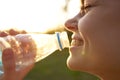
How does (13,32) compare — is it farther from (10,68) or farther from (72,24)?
(72,24)

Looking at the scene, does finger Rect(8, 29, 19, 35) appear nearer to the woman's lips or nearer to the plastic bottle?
the plastic bottle

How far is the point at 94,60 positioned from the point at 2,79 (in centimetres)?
46

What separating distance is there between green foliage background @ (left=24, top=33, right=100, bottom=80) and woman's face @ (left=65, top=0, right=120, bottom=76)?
11.3ft

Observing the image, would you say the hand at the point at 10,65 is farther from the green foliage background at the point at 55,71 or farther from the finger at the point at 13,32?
the green foliage background at the point at 55,71

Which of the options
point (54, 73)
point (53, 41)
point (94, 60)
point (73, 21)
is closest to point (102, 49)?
point (94, 60)

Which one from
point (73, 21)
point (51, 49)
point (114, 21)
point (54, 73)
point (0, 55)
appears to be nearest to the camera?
point (114, 21)

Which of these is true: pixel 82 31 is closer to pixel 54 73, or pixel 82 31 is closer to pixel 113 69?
pixel 113 69

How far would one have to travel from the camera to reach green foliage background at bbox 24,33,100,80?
5.34m

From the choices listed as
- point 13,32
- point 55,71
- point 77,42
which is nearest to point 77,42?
point 77,42

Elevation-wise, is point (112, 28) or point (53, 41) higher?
point (112, 28)

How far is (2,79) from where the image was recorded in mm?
1922

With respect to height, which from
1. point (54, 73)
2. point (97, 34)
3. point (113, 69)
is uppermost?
point (97, 34)

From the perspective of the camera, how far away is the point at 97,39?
5.30ft

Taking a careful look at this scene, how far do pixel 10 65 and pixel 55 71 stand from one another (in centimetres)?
388
